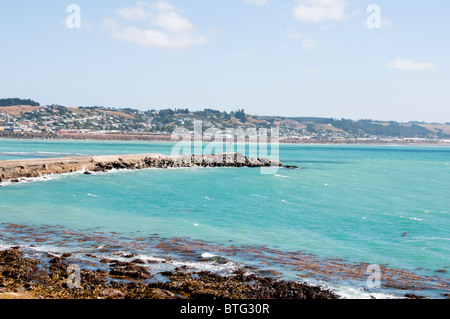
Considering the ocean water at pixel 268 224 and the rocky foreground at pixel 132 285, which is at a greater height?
the rocky foreground at pixel 132 285

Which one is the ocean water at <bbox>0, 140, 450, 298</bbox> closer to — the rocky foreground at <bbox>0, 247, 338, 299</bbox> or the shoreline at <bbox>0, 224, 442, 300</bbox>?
the shoreline at <bbox>0, 224, 442, 300</bbox>

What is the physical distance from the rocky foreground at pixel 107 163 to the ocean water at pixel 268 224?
15.0 ft

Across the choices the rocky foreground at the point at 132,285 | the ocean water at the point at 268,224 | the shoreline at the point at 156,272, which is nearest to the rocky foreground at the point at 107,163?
the ocean water at the point at 268,224

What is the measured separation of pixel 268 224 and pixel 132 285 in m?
11.5

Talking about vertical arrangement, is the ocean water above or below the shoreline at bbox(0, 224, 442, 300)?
below

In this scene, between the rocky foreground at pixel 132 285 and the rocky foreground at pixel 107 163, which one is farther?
the rocky foreground at pixel 107 163

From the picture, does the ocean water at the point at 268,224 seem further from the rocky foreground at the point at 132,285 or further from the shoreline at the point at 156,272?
the rocky foreground at the point at 132,285

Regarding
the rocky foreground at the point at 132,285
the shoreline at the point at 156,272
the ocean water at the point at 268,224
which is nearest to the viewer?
the rocky foreground at the point at 132,285

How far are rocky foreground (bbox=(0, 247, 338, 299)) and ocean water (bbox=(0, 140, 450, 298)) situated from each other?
1.38 metres

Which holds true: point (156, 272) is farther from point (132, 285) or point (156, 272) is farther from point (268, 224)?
point (268, 224)

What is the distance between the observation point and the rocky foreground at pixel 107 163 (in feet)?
132

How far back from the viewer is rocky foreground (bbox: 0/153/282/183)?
132 ft

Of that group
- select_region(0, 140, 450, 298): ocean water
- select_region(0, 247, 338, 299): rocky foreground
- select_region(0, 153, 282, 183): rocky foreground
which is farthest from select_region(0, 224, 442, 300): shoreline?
select_region(0, 153, 282, 183): rocky foreground
